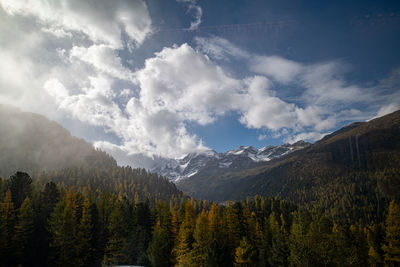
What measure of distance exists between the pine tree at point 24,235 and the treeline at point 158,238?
0.54ft

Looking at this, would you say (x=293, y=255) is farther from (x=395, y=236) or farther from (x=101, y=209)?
(x=101, y=209)

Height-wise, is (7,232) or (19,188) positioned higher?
(19,188)

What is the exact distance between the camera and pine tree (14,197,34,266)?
156 feet

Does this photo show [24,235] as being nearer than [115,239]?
Yes

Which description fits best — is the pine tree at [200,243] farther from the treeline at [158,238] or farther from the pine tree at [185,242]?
the pine tree at [185,242]

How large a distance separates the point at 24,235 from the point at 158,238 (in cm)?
2818

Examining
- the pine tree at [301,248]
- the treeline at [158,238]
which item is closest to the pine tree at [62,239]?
the treeline at [158,238]

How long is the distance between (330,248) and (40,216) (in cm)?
6246

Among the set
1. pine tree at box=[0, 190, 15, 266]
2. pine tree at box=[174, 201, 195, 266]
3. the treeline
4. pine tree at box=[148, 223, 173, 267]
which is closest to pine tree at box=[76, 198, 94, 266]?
the treeline

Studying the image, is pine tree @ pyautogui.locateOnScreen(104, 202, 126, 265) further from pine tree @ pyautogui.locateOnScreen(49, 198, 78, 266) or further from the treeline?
pine tree @ pyautogui.locateOnScreen(49, 198, 78, 266)

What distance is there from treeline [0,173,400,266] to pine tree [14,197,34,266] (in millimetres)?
166

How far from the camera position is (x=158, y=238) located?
54.3 meters

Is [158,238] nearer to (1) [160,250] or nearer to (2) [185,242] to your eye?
(1) [160,250]

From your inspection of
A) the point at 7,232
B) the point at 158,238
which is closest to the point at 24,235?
the point at 7,232
